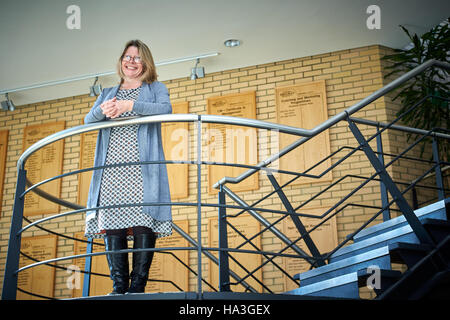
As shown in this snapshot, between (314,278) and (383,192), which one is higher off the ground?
(383,192)

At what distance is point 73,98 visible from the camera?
7105 mm

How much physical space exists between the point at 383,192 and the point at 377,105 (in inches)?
90.3

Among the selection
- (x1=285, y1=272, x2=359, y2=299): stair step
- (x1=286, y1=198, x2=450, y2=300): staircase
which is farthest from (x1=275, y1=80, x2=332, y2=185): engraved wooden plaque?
(x1=285, y1=272, x2=359, y2=299): stair step

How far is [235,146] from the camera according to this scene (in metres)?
6.07

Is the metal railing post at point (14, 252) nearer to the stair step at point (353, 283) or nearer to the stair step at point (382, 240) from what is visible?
the stair step at point (353, 283)

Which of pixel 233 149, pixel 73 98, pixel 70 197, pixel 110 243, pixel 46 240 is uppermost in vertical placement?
pixel 73 98

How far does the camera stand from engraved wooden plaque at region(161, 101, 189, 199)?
20.4 feet

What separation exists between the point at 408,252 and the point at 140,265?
126 cm

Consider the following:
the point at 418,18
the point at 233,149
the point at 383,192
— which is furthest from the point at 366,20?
the point at 383,192

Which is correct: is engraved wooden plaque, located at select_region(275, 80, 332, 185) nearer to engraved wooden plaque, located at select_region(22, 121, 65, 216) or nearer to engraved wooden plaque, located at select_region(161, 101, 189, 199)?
engraved wooden plaque, located at select_region(161, 101, 189, 199)

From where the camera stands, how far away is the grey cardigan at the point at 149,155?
260cm

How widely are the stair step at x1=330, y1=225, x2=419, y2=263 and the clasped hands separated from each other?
1513 millimetres

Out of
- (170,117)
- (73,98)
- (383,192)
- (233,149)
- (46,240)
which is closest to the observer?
(170,117)
